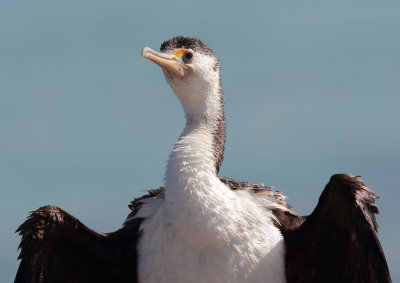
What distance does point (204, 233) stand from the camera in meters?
12.5

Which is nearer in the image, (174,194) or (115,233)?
(174,194)

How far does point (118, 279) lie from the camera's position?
44.6 feet

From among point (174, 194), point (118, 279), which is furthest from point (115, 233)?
point (174, 194)

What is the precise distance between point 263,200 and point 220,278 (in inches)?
51.3

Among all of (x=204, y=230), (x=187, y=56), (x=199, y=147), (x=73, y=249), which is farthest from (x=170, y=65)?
(x=73, y=249)

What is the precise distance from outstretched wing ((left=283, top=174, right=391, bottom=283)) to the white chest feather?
1.08ft

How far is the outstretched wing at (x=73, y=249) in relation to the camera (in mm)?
12953

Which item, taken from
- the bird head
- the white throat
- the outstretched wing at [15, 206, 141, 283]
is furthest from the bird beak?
the outstretched wing at [15, 206, 141, 283]

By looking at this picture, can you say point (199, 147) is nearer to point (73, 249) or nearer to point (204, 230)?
point (204, 230)

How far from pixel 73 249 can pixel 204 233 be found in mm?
2024

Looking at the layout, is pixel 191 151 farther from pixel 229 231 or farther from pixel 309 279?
pixel 309 279

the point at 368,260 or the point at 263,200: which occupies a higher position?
the point at 263,200

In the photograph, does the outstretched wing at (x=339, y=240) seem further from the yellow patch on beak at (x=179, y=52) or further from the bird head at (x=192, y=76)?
the yellow patch on beak at (x=179, y=52)

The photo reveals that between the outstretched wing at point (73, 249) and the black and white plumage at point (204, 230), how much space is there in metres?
0.01
